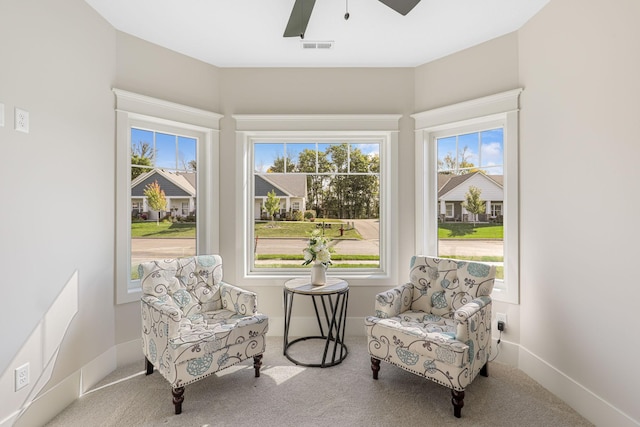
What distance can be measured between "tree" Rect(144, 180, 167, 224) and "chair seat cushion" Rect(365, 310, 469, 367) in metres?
2.14

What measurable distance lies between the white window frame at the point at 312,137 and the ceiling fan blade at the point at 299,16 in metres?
0.91

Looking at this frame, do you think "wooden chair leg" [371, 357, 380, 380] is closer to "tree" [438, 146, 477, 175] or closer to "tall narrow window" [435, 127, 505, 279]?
"tall narrow window" [435, 127, 505, 279]

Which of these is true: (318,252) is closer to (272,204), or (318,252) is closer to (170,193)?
(272,204)

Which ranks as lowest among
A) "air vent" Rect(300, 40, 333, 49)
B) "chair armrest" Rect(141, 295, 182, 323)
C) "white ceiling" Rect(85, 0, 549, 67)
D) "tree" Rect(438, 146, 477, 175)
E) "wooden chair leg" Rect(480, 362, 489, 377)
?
"wooden chair leg" Rect(480, 362, 489, 377)

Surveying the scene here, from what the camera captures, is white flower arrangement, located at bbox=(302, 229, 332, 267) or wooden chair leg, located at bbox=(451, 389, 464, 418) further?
white flower arrangement, located at bbox=(302, 229, 332, 267)

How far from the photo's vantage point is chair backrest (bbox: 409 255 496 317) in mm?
2381

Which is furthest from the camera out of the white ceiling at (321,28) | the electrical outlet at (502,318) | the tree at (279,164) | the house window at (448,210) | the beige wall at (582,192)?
the tree at (279,164)

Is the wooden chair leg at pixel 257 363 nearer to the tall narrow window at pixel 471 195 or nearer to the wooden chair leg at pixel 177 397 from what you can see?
the wooden chair leg at pixel 177 397

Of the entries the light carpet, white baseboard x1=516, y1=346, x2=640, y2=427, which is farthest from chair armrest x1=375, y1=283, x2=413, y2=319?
white baseboard x1=516, y1=346, x2=640, y2=427

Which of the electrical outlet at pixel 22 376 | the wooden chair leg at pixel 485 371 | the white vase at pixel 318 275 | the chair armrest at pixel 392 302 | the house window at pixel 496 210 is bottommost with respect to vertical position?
the wooden chair leg at pixel 485 371

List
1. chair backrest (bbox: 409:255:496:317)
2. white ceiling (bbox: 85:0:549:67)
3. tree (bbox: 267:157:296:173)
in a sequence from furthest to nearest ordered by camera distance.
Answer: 1. tree (bbox: 267:157:296:173)
2. chair backrest (bbox: 409:255:496:317)
3. white ceiling (bbox: 85:0:549:67)

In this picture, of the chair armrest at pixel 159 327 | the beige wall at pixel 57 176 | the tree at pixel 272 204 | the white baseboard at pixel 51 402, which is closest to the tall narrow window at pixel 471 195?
the tree at pixel 272 204

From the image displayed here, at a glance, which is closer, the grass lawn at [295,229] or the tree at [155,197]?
the tree at [155,197]

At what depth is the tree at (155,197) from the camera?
2.85 metres
